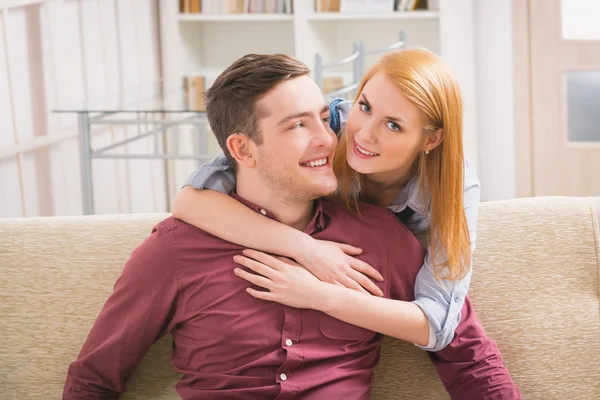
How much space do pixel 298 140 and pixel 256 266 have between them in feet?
0.78

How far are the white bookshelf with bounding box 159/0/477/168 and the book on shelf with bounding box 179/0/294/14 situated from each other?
0.03 metres

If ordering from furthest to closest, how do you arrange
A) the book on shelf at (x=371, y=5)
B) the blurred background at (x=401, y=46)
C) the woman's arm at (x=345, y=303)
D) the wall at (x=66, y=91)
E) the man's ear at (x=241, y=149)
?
1. the book on shelf at (x=371, y=5)
2. the blurred background at (x=401, y=46)
3. the wall at (x=66, y=91)
4. the man's ear at (x=241, y=149)
5. the woman's arm at (x=345, y=303)

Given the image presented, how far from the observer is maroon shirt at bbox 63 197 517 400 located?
1.57 meters

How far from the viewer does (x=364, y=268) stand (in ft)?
5.24

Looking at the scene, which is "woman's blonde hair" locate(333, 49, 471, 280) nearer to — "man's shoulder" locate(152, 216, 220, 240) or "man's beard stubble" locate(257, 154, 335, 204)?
"man's beard stubble" locate(257, 154, 335, 204)

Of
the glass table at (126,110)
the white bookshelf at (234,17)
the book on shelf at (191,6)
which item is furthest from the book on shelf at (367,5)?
the glass table at (126,110)

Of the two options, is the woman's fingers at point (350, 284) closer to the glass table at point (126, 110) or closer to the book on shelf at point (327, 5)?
the glass table at point (126, 110)

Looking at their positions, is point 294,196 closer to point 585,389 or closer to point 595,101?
point 585,389

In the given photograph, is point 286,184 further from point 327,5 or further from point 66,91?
point 327,5

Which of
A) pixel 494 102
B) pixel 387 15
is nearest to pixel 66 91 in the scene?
pixel 387 15

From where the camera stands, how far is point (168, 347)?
170 centimetres

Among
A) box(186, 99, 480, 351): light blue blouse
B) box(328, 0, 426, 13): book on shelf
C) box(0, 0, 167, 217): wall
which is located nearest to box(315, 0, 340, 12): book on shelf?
box(328, 0, 426, 13): book on shelf

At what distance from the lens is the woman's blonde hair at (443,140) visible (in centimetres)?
154

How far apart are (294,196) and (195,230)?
193mm
